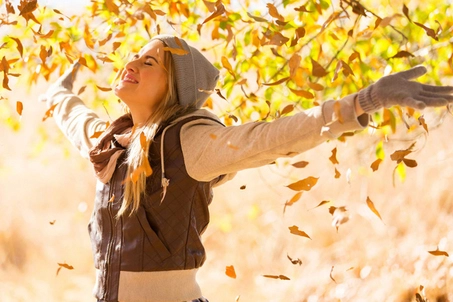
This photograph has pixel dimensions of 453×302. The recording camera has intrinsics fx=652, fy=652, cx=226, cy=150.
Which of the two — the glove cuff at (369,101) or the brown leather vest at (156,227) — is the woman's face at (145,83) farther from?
the glove cuff at (369,101)

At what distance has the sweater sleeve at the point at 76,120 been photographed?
204 centimetres

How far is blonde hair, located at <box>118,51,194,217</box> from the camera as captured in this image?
63.4 inches

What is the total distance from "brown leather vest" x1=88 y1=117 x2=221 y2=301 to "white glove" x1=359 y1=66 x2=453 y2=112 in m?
0.54

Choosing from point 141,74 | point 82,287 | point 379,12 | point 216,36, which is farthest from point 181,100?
point 82,287

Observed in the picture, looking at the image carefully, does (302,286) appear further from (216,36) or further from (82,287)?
(216,36)

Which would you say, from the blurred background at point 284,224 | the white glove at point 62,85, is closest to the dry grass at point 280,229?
the blurred background at point 284,224

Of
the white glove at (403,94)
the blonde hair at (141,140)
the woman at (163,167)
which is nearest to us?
the white glove at (403,94)

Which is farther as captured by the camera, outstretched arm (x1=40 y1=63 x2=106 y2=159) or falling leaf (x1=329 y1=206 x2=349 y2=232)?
outstretched arm (x1=40 y1=63 x2=106 y2=159)

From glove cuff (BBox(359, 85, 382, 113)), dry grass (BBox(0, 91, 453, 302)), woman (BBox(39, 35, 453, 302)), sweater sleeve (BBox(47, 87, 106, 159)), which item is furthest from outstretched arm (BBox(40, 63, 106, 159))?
dry grass (BBox(0, 91, 453, 302))

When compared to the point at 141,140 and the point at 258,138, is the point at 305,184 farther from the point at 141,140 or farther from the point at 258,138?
the point at 141,140

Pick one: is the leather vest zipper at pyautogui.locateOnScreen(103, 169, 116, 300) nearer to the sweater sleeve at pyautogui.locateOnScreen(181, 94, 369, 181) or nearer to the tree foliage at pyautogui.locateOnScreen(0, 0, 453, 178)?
the sweater sleeve at pyautogui.locateOnScreen(181, 94, 369, 181)

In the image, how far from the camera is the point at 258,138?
1.37 m

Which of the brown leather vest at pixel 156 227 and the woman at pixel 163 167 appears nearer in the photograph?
the woman at pixel 163 167

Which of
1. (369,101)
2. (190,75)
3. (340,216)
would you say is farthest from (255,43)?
(369,101)
